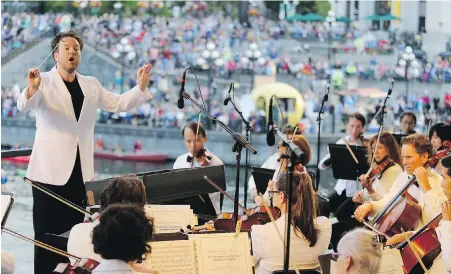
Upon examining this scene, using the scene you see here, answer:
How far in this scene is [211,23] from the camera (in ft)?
115

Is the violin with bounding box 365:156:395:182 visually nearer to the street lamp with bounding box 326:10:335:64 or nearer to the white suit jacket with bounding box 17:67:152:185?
the white suit jacket with bounding box 17:67:152:185

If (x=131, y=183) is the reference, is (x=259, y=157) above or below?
below

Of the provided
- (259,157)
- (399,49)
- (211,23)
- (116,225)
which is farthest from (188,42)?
(116,225)

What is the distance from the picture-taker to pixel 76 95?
17.3 ft

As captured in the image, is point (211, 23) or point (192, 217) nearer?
point (192, 217)

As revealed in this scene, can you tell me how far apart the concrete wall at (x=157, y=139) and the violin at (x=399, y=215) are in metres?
15.1

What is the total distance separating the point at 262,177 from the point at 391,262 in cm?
225

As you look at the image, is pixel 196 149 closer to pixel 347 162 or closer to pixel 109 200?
pixel 347 162

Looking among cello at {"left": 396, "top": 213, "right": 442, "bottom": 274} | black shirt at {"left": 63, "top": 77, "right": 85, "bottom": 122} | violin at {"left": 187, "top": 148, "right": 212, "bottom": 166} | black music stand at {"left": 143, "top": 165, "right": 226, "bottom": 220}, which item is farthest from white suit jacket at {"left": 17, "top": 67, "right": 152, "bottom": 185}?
cello at {"left": 396, "top": 213, "right": 442, "bottom": 274}

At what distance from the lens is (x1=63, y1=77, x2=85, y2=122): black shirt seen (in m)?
5.25

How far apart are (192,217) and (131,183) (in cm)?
72

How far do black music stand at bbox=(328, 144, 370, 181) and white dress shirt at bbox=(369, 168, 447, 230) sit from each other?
1553 millimetres

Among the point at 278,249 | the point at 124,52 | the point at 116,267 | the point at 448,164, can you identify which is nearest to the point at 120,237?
the point at 116,267

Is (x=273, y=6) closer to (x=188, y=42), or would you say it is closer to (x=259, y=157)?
(x=188, y=42)
